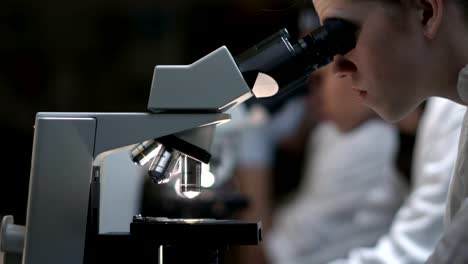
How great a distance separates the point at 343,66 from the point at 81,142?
399 mm

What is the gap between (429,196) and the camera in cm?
183

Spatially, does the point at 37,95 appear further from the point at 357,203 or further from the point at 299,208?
the point at 357,203

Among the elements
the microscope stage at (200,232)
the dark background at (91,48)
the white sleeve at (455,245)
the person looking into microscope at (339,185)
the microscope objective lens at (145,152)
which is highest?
the dark background at (91,48)

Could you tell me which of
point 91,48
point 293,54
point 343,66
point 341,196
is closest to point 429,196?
point 341,196

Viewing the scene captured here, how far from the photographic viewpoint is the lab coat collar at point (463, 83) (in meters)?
1.03

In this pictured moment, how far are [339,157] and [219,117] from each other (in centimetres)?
159

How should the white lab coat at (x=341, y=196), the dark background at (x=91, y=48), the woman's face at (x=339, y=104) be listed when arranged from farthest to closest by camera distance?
the dark background at (x=91, y=48)
the woman's face at (x=339, y=104)
the white lab coat at (x=341, y=196)

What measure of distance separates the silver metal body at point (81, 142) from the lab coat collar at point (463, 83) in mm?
294

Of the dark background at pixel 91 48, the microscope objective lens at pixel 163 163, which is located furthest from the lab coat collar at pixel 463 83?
the dark background at pixel 91 48

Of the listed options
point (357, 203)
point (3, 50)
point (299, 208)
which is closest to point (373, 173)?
point (357, 203)

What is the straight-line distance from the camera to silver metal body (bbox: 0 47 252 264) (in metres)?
1.00

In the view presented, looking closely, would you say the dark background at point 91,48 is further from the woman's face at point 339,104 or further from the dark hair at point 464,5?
the dark hair at point 464,5

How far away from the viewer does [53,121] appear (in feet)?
3.43

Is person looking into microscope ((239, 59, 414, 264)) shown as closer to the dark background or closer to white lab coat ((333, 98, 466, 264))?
white lab coat ((333, 98, 466, 264))
